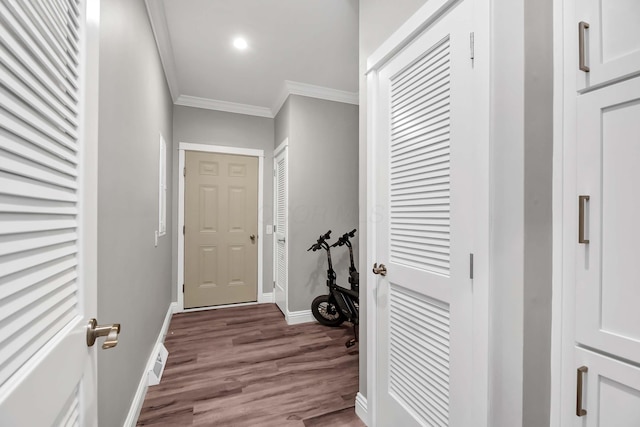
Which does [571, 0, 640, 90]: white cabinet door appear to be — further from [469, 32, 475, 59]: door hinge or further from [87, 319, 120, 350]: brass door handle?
[87, 319, 120, 350]: brass door handle

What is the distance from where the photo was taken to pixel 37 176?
52 cm

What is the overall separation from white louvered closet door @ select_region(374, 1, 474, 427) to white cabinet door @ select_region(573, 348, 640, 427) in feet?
1.02

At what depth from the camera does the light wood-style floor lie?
5.88ft

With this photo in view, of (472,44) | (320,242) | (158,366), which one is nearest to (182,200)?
(320,242)

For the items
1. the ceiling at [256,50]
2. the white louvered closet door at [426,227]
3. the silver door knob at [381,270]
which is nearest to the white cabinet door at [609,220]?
the white louvered closet door at [426,227]

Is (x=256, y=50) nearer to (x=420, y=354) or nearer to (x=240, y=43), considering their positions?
(x=240, y=43)

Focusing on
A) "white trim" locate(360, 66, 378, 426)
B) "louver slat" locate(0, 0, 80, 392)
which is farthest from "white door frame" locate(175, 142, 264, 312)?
"louver slat" locate(0, 0, 80, 392)

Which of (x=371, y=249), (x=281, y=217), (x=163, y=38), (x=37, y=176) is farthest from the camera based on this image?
(x=281, y=217)

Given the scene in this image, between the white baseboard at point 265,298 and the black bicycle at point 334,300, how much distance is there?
3.09 ft

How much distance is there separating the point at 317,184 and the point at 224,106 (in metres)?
1.63

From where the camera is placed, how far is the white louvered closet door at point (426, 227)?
1.10 metres

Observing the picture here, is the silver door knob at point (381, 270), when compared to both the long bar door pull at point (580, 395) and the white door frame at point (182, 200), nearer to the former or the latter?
the long bar door pull at point (580, 395)

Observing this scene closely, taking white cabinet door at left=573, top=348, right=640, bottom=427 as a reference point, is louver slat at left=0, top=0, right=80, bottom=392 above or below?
above

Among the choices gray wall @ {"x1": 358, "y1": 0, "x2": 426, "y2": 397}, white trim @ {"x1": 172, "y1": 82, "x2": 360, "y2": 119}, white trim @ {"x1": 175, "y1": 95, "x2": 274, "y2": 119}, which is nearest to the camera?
gray wall @ {"x1": 358, "y1": 0, "x2": 426, "y2": 397}
